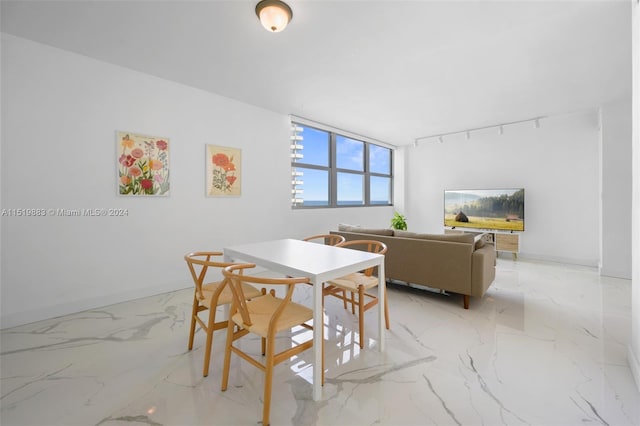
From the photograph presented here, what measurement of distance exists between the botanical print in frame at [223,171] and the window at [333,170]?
1.13 meters

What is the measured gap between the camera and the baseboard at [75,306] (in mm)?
2473

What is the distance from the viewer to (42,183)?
2.60 meters

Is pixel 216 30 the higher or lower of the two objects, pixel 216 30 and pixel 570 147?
the higher

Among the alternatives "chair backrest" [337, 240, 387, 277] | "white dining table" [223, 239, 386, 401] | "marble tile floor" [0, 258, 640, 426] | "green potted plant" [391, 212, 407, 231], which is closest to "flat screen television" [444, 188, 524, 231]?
"green potted plant" [391, 212, 407, 231]

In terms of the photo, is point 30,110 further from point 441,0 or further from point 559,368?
point 559,368

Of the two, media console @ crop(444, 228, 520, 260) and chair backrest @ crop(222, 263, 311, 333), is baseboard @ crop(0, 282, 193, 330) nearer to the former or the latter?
chair backrest @ crop(222, 263, 311, 333)

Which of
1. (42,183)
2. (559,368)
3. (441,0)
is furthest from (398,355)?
(42,183)

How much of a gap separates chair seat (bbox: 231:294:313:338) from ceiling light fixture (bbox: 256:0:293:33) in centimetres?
202

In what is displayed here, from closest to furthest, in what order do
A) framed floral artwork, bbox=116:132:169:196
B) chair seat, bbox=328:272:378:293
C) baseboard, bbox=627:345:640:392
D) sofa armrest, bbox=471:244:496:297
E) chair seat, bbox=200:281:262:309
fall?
1. baseboard, bbox=627:345:640:392
2. chair seat, bbox=200:281:262:309
3. chair seat, bbox=328:272:378:293
4. sofa armrest, bbox=471:244:496:297
5. framed floral artwork, bbox=116:132:169:196

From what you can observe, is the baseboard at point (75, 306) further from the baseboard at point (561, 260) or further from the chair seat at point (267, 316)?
the baseboard at point (561, 260)

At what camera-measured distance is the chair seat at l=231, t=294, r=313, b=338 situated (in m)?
1.52

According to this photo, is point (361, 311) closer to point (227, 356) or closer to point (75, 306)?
point (227, 356)

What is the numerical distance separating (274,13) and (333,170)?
3652mm

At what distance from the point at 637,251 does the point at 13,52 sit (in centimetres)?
506
